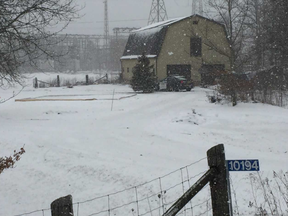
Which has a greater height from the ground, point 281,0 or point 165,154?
point 281,0

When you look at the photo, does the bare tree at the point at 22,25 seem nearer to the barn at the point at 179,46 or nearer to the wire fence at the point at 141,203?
the wire fence at the point at 141,203

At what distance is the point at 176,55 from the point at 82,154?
2841 centimetres

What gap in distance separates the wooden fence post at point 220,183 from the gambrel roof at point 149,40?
29.9 meters

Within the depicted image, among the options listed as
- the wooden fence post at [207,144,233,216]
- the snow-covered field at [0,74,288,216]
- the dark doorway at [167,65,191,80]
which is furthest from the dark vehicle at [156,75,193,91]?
the wooden fence post at [207,144,233,216]

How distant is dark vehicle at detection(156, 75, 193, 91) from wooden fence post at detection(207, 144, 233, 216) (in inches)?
1104

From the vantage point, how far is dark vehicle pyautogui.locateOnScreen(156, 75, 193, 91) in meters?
31.2

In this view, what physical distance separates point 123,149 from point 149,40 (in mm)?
28784

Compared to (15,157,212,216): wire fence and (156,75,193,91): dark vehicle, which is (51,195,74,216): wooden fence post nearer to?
(15,157,212,216): wire fence

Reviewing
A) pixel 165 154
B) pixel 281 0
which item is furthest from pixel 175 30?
pixel 165 154

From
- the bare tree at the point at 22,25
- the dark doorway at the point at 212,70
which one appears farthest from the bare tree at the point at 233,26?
the bare tree at the point at 22,25

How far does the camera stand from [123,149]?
1092cm

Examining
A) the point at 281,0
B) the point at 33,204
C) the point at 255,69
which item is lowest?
the point at 33,204

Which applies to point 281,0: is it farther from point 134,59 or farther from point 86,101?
point 134,59

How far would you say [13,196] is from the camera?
772 cm
